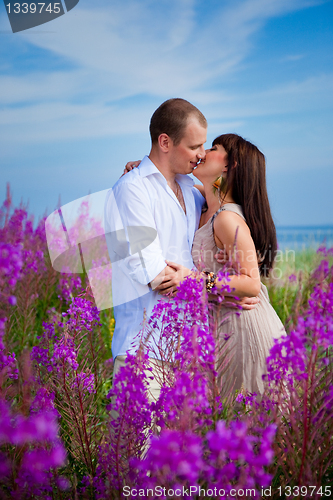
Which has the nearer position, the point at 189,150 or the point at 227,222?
the point at 227,222

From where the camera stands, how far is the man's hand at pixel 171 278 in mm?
3042

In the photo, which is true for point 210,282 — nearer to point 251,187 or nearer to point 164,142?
point 251,187

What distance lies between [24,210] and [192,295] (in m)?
5.09

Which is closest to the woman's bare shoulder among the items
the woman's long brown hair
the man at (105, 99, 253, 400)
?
the woman's long brown hair

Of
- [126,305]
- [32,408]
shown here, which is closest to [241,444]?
[32,408]

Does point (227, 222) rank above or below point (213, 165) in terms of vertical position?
below

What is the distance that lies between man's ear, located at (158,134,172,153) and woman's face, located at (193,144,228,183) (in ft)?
1.11

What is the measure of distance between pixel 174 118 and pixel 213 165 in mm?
571

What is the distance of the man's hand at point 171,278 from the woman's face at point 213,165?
1.01 metres

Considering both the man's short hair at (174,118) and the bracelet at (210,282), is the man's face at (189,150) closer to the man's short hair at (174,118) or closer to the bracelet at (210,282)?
the man's short hair at (174,118)

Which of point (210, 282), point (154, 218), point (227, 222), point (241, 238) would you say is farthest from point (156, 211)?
point (210, 282)

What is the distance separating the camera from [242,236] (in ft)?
10.5

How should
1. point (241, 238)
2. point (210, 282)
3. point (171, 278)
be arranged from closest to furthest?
1. point (210, 282)
2. point (171, 278)
3. point (241, 238)

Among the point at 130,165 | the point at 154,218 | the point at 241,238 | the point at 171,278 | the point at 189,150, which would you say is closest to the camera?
the point at 171,278
